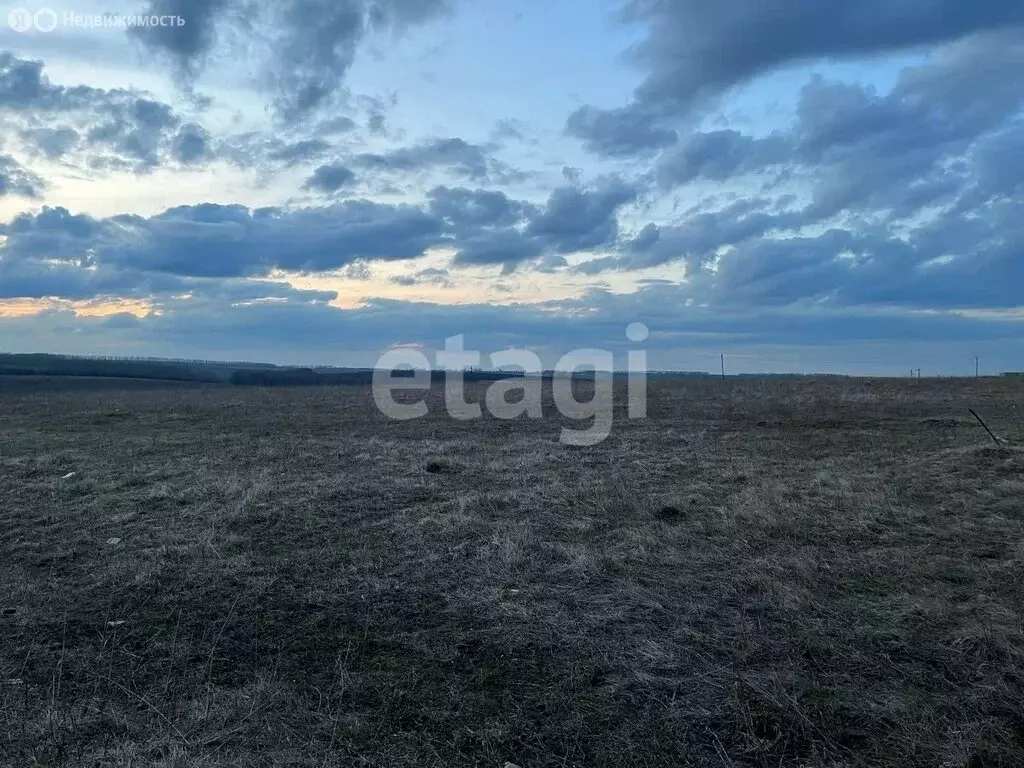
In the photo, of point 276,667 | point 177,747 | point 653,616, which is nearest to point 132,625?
point 276,667

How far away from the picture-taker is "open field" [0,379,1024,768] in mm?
3666

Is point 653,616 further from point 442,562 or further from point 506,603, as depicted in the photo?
point 442,562

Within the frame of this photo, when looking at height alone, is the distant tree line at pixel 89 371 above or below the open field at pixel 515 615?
above

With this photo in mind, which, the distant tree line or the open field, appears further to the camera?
the distant tree line

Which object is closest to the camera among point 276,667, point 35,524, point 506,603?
point 276,667

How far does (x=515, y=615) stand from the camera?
17.6ft

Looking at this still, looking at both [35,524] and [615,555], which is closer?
[615,555]

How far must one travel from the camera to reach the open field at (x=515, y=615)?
3.67m

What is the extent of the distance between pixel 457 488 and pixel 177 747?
7.27 m

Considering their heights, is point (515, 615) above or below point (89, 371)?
below

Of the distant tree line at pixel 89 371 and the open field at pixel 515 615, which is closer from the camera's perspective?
the open field at pixel 515 615

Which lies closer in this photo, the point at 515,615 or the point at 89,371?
the point at 515,615

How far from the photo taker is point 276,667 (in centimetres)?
454

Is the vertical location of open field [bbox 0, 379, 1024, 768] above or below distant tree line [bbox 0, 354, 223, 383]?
below
